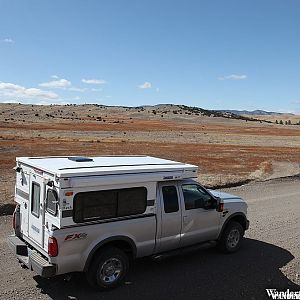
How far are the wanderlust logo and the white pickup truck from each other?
1880 mm

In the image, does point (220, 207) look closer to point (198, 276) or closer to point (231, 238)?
point (231, 238)

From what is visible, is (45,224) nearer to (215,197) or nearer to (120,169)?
(120,169)

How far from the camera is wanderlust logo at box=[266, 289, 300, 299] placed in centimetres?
766

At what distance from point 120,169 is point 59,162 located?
4.21 feet

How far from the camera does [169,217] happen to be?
8.34m

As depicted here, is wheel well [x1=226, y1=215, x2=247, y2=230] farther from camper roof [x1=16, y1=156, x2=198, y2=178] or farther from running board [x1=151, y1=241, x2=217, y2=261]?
camper roof [x1=16, y1=156, x2=198, y2=178]

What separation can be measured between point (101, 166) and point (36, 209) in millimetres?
1453

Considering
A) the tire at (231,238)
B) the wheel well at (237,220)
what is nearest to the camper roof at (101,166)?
the wheel well at (237,220)

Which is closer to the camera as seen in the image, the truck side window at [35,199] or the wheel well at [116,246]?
the wheel well at [116,246]

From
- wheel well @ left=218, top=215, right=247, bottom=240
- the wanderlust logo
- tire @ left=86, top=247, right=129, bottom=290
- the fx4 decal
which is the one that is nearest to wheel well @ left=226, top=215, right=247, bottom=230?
wheel well @ left=218, top=215, right=247, bottom=240

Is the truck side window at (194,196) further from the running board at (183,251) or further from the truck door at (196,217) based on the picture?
the running board at (183,251)

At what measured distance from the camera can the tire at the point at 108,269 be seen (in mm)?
7341

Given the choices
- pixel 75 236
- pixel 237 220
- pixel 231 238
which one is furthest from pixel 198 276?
pixel 75 236

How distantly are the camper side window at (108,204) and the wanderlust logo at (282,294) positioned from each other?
2.90m
